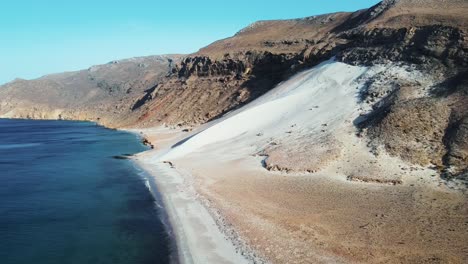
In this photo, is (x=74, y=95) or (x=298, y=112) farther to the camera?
(x=74, y=95)

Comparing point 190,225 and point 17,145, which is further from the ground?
point 17,145

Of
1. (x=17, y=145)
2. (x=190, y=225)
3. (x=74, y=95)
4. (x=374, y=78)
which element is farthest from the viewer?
(x=74, y=95)

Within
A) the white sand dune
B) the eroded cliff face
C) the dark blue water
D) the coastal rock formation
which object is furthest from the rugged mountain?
the dark blue water

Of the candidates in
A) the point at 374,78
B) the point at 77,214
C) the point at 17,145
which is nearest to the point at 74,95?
the point at 17,145

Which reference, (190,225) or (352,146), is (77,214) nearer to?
(190,225)

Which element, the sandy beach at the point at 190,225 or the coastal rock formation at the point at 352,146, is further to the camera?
the coastal rock formation at the point at 352,146

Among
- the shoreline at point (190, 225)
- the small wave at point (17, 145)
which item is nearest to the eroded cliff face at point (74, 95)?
the small wave at point (17, 145)

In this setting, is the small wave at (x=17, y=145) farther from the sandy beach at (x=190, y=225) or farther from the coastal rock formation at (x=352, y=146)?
the sandy beach at (x=190, y=225)

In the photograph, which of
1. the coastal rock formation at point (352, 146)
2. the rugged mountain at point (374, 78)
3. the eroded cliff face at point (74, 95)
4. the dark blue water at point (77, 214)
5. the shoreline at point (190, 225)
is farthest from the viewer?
the eroded cliff face at point (74, 95)

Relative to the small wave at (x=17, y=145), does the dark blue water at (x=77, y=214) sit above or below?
Result: below
